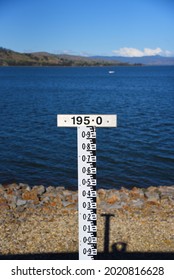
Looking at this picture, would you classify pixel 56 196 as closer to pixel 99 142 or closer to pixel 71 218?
pixel 71 218

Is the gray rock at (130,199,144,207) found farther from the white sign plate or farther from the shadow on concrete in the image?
the white sign plate

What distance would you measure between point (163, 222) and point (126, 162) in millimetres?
10290

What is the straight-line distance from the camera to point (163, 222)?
8555 millimetres

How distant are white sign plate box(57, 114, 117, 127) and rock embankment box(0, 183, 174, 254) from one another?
3435 mm

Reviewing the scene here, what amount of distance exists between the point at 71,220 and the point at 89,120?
4.70 metres

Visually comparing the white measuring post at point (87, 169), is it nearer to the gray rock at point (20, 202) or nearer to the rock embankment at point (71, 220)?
the rock embankment at point (71, 220)

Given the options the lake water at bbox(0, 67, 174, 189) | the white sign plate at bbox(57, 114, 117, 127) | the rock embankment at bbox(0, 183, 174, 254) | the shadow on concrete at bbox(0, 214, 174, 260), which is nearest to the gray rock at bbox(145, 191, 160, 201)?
the rock embankment at bbox(0, 183, 174, 254)

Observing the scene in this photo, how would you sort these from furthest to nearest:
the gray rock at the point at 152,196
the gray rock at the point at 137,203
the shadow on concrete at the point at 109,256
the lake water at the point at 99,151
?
1. the lake water at the point at 99,151
2. the gray rock at the point at 152,196
3. the gray rock at the point at 137,203
4. the shadow on concrete at the point at 109,256

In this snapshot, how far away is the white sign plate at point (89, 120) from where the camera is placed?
14.8 feet

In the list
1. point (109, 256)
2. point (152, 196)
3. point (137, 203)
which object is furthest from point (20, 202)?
point (109, 256)

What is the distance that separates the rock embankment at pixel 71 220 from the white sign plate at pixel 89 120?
343 cm

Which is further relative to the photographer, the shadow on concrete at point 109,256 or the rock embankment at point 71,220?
the rock embankment at point 71,220

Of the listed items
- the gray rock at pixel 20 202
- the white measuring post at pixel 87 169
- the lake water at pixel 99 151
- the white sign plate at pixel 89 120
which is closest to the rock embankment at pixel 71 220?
the gray rock at pixel 20 202
